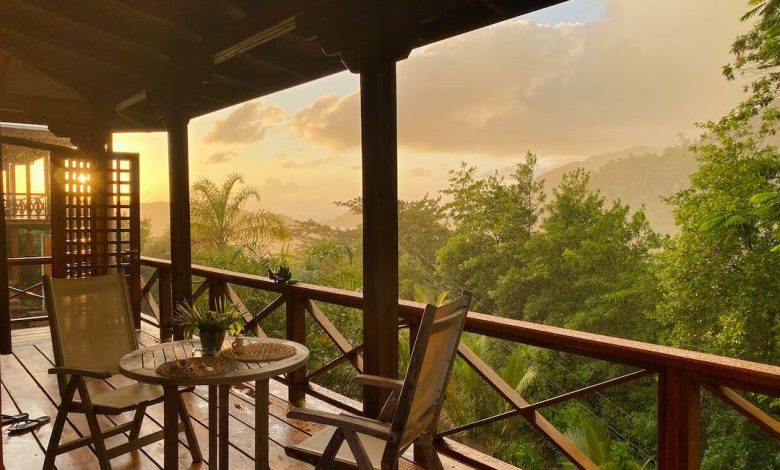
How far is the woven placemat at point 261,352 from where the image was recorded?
2.32m

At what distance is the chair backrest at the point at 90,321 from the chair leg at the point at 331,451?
151 cm

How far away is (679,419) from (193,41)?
12.0 ft

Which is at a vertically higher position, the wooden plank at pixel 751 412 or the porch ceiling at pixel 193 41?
the porch ceiling at pixel 193 41

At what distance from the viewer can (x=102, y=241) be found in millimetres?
5809

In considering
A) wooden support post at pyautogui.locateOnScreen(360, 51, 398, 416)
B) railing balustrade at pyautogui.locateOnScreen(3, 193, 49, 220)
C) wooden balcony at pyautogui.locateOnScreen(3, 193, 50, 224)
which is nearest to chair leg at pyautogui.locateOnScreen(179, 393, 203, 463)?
wooden support post at pyautogui.locateOnScreen(360, 51, 398, 416)

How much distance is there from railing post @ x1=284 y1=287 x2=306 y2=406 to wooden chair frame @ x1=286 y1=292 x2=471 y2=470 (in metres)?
1.94

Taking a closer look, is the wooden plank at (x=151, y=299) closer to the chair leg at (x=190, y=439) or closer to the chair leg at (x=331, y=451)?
the chair leg at (x=190, y=439)

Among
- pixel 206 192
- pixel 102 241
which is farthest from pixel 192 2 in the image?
pixel 206 192

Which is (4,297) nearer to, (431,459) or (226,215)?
(431,459)

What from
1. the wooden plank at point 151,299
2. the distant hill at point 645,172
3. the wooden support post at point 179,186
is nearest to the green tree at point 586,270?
the wooden plank at point 151,299

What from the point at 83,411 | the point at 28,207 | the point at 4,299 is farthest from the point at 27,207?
the point at 83,411

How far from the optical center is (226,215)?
1434cm

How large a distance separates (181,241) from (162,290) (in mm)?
1914

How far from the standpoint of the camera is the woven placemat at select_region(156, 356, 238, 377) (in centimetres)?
211
